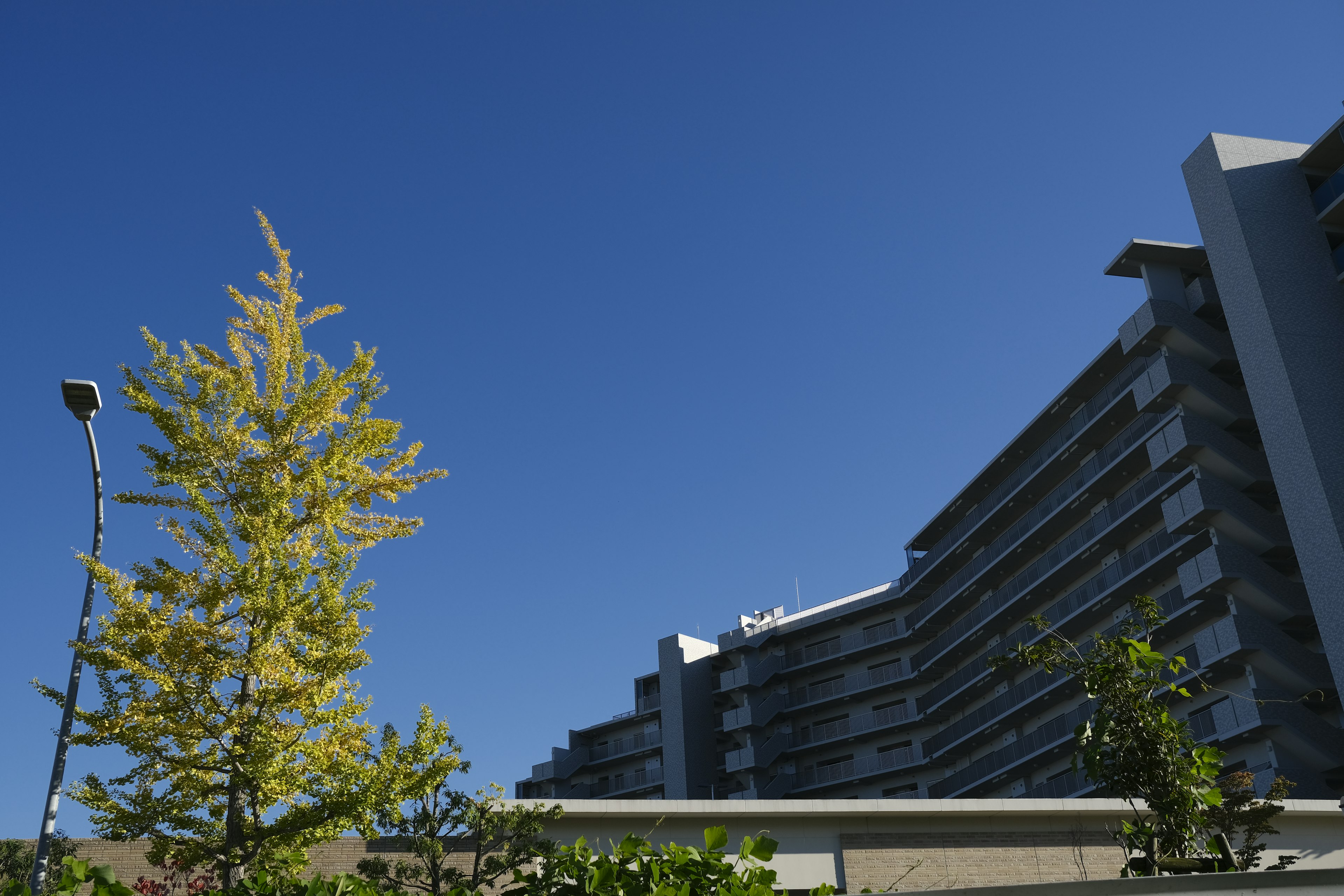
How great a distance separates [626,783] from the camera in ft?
232

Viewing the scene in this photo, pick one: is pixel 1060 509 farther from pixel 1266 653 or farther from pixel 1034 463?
pixel 1266 653

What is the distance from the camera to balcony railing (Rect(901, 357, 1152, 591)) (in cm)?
4338

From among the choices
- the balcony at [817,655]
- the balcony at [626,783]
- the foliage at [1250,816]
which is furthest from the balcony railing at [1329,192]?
the balcony at [626,783]

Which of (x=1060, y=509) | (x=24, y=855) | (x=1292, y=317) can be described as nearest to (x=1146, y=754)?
(x=24, y=855)

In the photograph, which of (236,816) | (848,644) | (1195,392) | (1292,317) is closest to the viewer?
(236,816)

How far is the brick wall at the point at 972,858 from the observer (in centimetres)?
1827

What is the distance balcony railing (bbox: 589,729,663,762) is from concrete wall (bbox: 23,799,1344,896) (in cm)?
4999

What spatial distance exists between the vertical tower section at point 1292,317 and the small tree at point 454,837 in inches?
1115

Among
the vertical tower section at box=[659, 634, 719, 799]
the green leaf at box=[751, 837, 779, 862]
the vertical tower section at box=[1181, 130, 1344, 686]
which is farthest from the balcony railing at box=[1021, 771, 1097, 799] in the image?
the green leaf at box=[751, 837, 779, 862]

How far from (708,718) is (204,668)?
56766 millimetres

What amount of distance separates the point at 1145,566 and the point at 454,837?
34.2 m

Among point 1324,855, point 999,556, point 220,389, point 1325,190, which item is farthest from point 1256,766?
point 220,389

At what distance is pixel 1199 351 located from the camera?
130 ft

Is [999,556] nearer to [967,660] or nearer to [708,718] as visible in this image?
[967,660]
